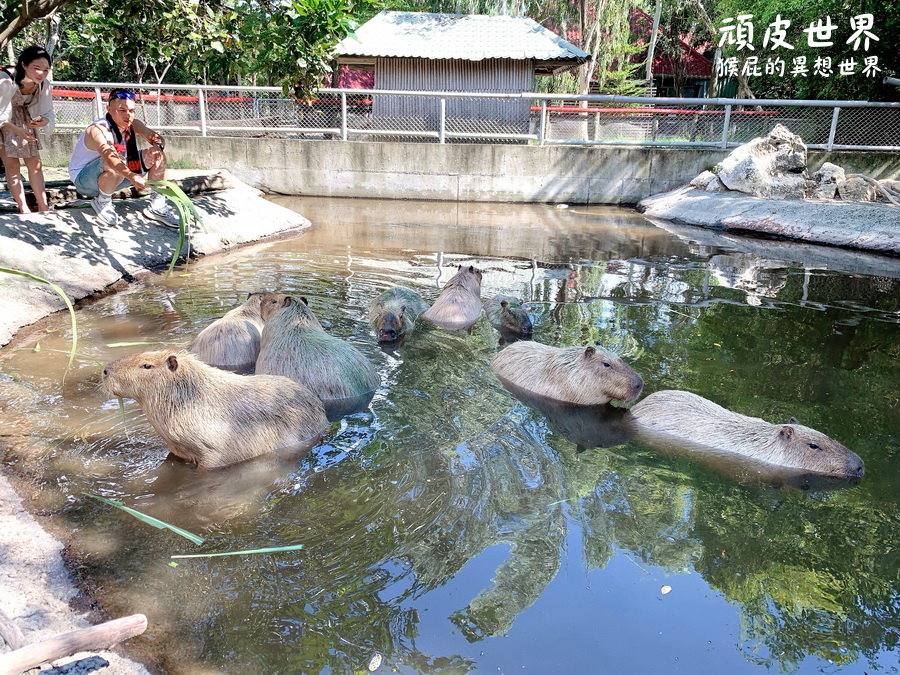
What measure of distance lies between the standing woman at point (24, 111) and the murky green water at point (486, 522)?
1.85 metres

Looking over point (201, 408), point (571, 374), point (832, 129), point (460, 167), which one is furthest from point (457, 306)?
point (832, 129)

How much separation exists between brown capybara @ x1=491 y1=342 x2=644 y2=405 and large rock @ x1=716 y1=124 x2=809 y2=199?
1063 cm

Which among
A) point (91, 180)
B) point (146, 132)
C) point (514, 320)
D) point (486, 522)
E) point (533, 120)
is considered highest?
point (533, 120)

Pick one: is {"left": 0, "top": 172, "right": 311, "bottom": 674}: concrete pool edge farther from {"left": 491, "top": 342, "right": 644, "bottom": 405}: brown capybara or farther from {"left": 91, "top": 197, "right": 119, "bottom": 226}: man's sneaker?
{"left": 491, "top": 342, "right": 644, "bottom": 405}: brown capybara

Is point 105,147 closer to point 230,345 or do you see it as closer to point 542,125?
point 230,345

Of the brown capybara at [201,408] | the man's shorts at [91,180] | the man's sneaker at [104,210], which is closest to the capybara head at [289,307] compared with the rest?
the brown capybara at [201,408]

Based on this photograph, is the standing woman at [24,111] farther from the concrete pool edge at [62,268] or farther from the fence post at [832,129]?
the fence post at [832,129]

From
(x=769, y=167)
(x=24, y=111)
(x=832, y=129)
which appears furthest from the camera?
(x=832, y=129)

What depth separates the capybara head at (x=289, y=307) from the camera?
5164mm

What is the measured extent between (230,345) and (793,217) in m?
10.5

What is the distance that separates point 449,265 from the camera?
912cm

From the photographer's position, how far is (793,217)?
488 inches

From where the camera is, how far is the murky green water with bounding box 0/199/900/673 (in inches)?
106

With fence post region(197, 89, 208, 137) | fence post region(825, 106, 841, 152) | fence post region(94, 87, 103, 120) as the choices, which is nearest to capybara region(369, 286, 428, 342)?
fence post region(197, 89, 208, 137)
